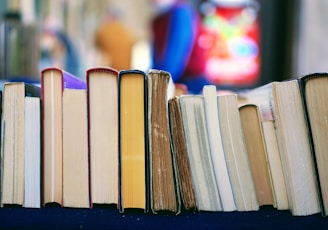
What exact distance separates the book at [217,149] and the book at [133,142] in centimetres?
10

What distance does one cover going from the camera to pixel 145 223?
69 centimetres

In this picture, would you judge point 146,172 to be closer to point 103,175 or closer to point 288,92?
point 103,175

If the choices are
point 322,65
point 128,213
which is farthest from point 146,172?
point 322,65

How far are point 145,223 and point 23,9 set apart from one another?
2321 mm

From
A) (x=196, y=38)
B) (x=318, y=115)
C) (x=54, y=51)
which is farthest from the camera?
(x=196, y=38)

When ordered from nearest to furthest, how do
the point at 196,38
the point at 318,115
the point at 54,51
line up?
the point at 318,115 → the point at 54,51 → the point at 196,38

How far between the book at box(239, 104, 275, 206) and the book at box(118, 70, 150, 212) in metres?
0.16

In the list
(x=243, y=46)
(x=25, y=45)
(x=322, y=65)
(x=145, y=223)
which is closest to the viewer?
(x=145, y=223)

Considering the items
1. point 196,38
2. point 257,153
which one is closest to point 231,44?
point 196,38

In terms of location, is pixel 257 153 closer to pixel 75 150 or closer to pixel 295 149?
pixel 295 149

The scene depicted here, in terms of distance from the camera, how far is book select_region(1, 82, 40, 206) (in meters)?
0.73

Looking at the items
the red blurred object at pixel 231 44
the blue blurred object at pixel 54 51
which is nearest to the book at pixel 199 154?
the blue blurred object at pixel 54 51

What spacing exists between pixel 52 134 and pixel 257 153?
33 centimetres

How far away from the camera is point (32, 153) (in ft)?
2.39
